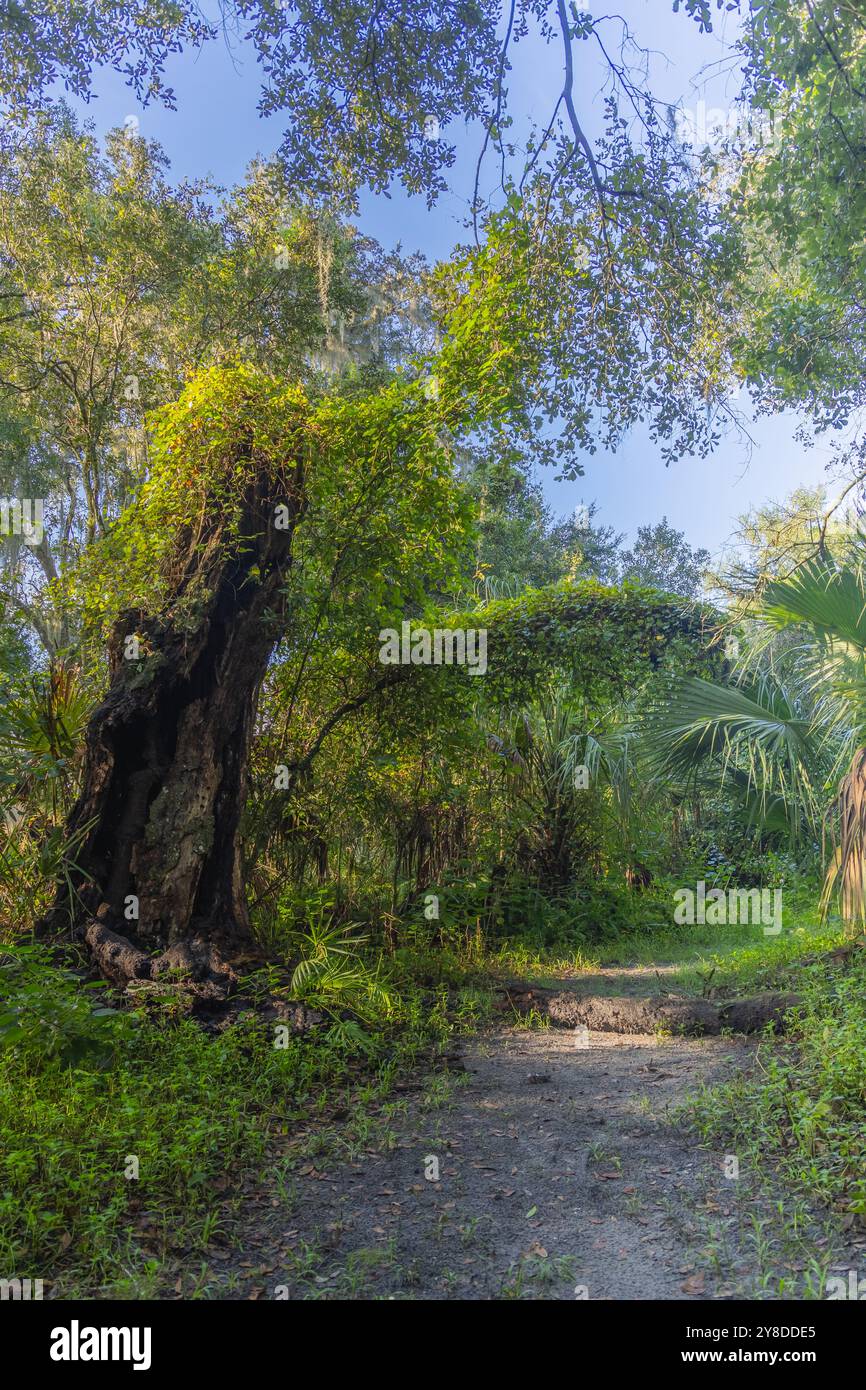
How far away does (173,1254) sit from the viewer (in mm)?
3277

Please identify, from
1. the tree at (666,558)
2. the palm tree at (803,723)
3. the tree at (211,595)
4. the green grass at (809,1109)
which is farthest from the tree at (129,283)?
the tree at (666,558)

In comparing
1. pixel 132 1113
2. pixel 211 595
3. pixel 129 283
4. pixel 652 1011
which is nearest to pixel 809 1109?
pixel 652 1011

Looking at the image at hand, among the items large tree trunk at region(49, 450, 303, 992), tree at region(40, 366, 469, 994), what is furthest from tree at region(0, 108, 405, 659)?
large tree trunk at region(49, 450, 303, 992)

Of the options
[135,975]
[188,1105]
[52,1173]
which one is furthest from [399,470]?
Answer: [52,1173]

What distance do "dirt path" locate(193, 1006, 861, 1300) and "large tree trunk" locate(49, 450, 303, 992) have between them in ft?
6.90

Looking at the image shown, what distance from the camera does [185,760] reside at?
22.8 ft

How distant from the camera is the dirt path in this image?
3125 mm

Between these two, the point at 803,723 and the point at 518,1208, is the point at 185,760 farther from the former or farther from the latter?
the point at 803,723

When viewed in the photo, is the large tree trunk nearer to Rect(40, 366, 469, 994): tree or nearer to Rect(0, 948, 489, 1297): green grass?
Rect(40, 366, 469, 994): tree

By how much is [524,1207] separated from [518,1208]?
29mm

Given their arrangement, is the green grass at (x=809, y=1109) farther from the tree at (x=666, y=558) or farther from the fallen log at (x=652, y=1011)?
the tree at (x=666, y=558)

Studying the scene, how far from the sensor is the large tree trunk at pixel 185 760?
6.55 meters

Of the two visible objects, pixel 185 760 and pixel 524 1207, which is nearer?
pixel 524 1207
